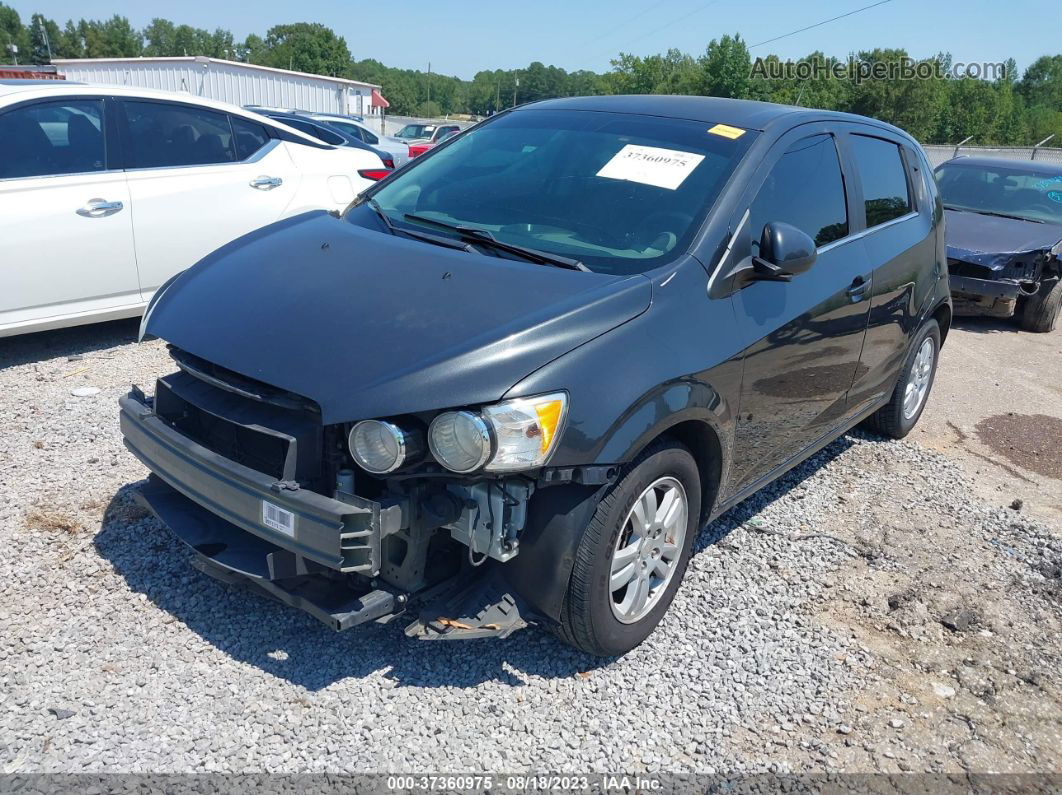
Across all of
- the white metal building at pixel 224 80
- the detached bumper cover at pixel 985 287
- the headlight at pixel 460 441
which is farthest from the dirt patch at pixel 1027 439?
the white metal building at pixel 224 80

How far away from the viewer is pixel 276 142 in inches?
260

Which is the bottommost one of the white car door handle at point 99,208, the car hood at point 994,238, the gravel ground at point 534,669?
the gravel ground at point 534,669

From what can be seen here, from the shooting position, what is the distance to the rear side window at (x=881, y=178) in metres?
4.40

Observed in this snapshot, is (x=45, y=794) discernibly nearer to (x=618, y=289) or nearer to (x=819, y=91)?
(x=618, y=289)

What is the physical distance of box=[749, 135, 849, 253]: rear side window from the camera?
11.5ft

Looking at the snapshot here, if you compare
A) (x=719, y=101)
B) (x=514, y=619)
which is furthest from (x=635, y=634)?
(x=719, y=101)

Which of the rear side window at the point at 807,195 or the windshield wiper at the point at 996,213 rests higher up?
the rear side window at the point at 807,195

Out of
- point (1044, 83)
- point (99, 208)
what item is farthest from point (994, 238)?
point (1044, 83)

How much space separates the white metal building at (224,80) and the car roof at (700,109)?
3339cm

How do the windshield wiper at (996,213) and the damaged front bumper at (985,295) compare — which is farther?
the windshield wiper at (996,213)

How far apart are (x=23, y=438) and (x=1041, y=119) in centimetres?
6777

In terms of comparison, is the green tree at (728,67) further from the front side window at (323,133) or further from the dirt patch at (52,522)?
the dirt patch at (52,522)

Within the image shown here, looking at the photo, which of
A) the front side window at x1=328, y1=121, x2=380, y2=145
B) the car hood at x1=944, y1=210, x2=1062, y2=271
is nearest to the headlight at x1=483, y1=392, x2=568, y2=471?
the car hood at x1=944, y1=210, x2=1062, y2=271

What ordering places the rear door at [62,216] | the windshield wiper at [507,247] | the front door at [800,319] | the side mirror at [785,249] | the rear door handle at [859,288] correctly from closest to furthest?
the windshield wiper at [507,247]
the side mirror at [785,249]
the front door at [800,319]
the rear door handle at [859,288]
the rear door at [62,216]
